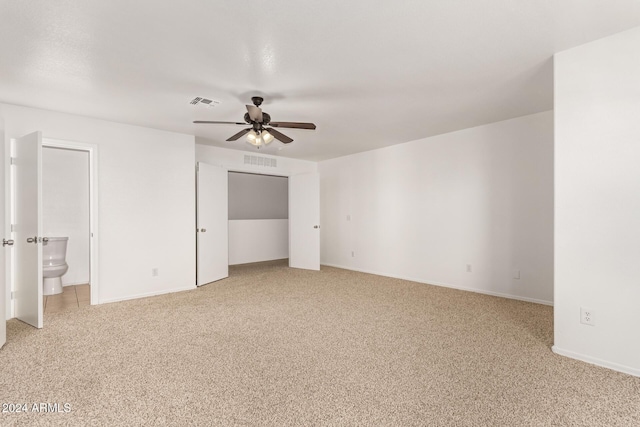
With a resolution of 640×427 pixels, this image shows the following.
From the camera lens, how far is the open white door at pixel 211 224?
5207 mm

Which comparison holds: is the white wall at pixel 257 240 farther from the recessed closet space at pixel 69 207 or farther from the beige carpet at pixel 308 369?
the beige carpet at pixel 308 369

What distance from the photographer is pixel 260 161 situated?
21.2ft

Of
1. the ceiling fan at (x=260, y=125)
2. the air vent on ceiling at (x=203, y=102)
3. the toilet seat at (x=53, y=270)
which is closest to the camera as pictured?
the ceiling fan at (x=260, y=125)

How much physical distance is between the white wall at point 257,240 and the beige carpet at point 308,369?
3487mm

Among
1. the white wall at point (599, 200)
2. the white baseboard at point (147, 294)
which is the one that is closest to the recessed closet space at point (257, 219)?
the white baseboard at point (147, 294)

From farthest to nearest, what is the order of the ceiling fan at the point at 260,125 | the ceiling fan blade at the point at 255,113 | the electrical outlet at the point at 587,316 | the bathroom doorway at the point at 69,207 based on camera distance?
the bathroom doorway at the point at 69,207
the ceiling fan at the point at 260,125
the ceiling fan blade at the point at 255,113
the electrical outlet at the point at 587,316

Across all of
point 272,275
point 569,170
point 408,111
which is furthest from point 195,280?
point 569,170

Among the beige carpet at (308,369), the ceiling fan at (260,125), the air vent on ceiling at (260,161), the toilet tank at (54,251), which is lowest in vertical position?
the beige carpet at (308,369)

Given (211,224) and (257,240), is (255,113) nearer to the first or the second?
(211,224)

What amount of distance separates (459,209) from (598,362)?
2781 mm

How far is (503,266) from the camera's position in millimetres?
4414

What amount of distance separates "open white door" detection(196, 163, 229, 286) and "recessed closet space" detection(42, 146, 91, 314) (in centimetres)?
184

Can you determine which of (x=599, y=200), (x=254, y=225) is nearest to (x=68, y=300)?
(x=254, y=225)

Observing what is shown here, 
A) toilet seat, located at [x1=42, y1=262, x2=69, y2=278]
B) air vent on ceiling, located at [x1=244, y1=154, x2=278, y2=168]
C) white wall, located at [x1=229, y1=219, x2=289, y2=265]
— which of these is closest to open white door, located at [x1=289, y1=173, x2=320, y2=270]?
air vent on ceiling, located at [x1=244, y1=154, x2=278, y2=168]
